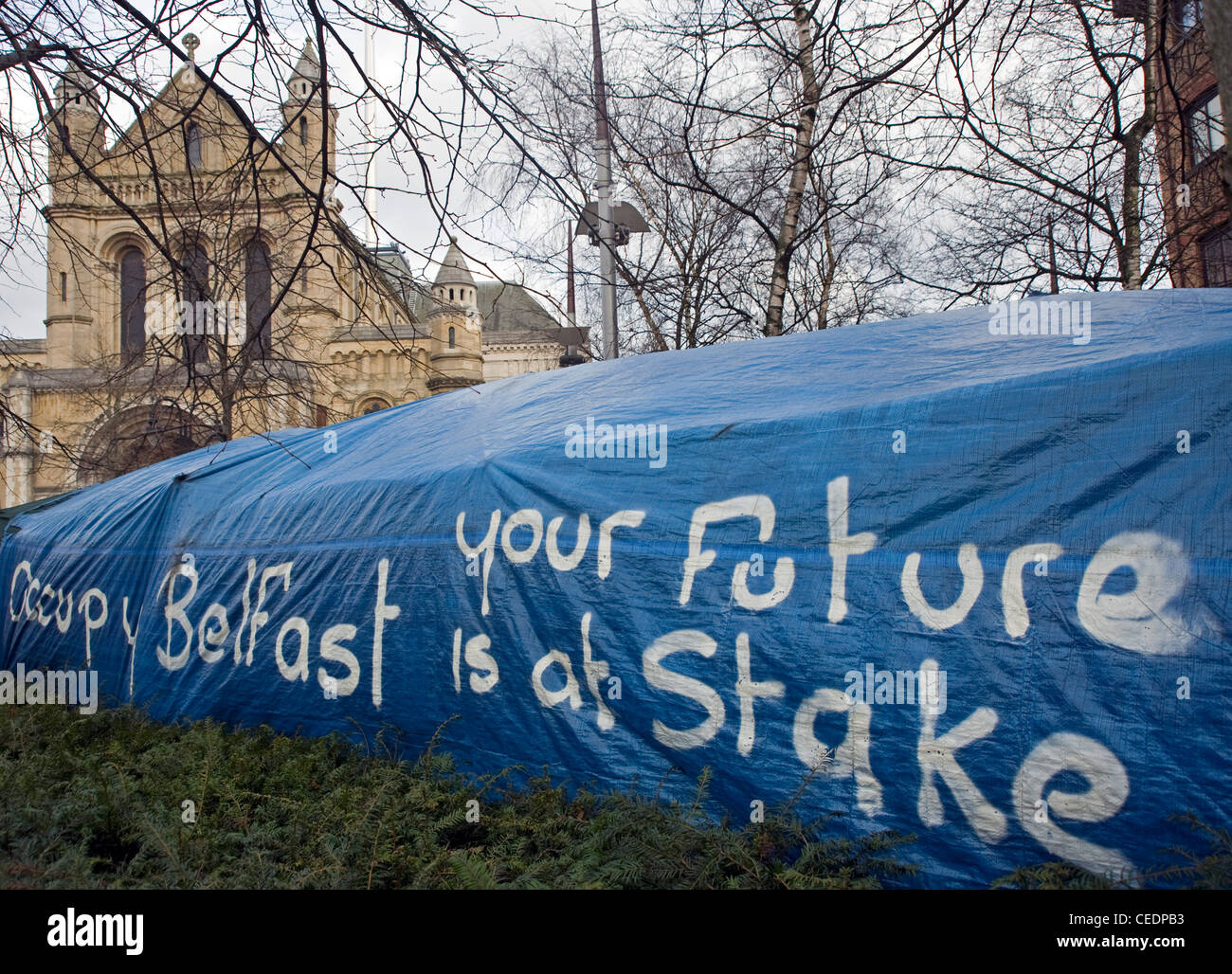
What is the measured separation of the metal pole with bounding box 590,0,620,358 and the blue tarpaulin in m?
1.83

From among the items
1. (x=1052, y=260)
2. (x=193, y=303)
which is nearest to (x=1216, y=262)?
(x=1052, y=260)

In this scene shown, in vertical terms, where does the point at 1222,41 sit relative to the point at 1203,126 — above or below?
below

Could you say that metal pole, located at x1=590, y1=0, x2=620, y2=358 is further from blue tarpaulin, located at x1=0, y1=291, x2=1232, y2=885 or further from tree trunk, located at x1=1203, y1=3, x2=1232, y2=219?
tree trunk, located at x1=1203, y1=3, x2=1232, y2=219

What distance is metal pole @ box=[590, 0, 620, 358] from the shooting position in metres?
6.27

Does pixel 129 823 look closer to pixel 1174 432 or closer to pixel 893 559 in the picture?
pixel 893 559

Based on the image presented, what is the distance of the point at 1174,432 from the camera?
308cm

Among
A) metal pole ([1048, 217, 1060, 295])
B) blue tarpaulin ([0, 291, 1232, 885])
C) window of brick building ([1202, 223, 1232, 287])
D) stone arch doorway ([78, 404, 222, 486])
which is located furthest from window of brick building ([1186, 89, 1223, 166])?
stone arch doorway ([78, 404, 222, 486])

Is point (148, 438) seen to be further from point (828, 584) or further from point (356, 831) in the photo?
point (828, 584)

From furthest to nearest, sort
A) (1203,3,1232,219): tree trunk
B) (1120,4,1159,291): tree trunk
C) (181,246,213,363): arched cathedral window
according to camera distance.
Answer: (1120,4,1159,291): tree trunk
(181,246,213,363): arched cathedral window
(1203,3,1232,219): tree trunk

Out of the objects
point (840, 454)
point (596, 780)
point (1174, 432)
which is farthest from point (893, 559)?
point (596, 780)

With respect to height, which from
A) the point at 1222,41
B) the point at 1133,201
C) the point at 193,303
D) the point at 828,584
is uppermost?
the point at 1133,201

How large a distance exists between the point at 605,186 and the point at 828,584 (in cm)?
634

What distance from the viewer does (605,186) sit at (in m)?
8.84

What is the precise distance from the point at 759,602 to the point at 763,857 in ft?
3.28
